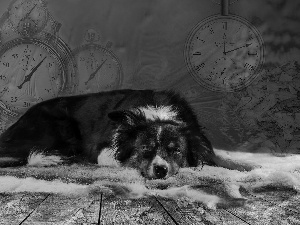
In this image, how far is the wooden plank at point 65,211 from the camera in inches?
62.7

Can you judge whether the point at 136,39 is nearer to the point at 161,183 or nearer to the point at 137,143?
the point at 137,143

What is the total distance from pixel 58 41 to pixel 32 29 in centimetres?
15

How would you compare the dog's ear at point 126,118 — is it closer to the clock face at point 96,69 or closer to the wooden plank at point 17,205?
the clock face at point 96,69

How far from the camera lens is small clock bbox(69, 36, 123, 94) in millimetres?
2375

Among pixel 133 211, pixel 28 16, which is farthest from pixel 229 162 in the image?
pixel 28 16

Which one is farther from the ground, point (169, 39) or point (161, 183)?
point (169, 39)

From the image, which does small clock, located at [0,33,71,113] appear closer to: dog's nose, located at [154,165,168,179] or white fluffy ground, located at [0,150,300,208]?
white fluffy ground, located at [0,150,300,208]

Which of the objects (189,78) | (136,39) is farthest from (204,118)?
(136,39)

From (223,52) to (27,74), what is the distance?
1074 millimetres

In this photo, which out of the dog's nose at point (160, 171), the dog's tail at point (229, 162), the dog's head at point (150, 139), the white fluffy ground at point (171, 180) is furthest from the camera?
the dog's tail at point (229, 162)

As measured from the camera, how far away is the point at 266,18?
8.07ft

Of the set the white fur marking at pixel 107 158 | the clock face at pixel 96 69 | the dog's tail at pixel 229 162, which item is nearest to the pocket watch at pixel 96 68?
the clock face at pixel 96 69

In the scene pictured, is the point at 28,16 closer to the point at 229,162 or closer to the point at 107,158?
the point at 107,158

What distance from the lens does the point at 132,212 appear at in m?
1.72
